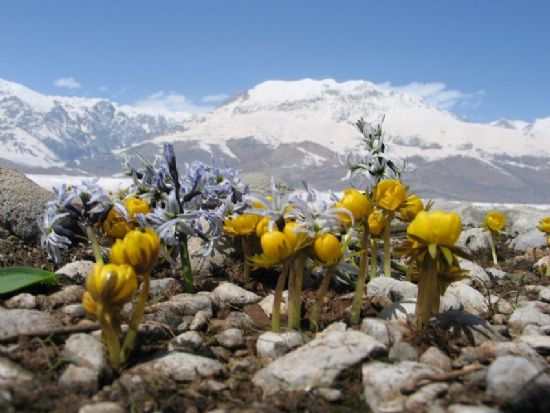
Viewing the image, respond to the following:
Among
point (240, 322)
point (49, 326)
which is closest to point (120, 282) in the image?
point (49, 326)

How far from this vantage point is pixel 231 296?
5559 mm

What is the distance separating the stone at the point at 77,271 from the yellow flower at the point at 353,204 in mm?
2903

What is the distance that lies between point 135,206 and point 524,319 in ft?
12.3

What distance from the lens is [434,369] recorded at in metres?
3.75

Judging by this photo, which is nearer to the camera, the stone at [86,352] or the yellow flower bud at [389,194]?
the stone at [86,352]

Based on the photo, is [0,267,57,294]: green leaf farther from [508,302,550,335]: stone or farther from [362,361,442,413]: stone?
[508,302,550,335]: stone

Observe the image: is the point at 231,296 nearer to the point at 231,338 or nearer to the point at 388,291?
the point at 231,338

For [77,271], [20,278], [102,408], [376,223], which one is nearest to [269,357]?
[102,408]

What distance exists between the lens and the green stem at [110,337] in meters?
3.59

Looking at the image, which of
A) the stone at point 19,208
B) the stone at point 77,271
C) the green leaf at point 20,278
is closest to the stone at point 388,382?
the green leaf at point 20,278

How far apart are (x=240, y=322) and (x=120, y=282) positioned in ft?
5.22

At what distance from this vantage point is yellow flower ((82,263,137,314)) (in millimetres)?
3457

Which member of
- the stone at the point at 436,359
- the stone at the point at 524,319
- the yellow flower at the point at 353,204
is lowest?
the stone at the point at 524,319

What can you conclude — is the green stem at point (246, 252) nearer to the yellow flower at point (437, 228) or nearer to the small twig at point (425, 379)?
the yellow flower at point (437, 228)
